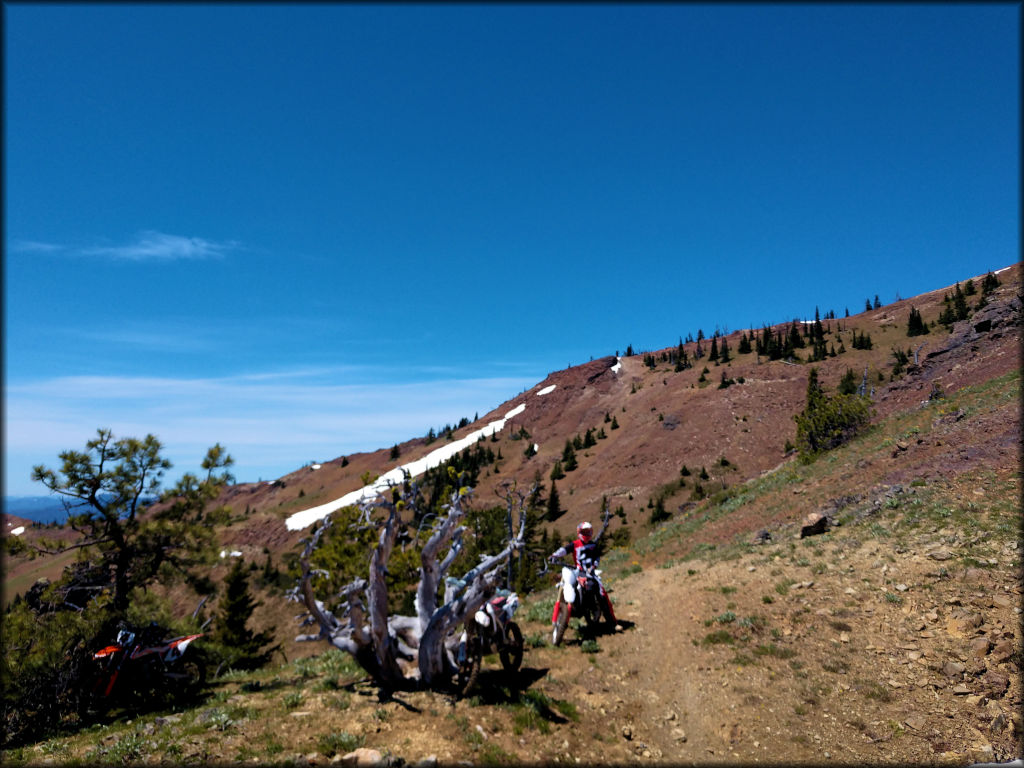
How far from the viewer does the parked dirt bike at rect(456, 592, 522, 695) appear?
32.9 feet

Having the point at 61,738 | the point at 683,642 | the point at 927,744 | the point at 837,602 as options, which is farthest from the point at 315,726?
the point at 837,602

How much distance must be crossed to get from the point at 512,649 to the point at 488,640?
2.24ft

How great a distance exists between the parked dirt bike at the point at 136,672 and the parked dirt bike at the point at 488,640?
6.85 m

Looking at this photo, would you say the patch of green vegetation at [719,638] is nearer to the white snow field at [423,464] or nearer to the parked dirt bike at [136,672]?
the parked dirt bike at [136,672]

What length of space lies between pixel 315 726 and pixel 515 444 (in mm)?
102238

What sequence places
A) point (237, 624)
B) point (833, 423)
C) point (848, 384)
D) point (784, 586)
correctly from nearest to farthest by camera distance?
point (784, 586) < point (833, 423) < point (237, 624) < point (848, 384)

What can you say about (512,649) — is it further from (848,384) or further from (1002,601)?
(848,384)

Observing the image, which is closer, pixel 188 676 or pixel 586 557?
pixel 188 676

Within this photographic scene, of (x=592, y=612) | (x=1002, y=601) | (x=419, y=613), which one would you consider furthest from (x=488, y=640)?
(x=1002, y=601)

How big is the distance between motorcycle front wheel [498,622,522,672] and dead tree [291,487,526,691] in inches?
42.7

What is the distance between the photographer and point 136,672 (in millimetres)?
11828

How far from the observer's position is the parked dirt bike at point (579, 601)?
13.2 metres

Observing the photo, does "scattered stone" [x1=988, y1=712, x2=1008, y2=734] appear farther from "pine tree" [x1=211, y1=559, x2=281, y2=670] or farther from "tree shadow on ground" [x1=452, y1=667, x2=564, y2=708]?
"pine tree" [x1=211, y1=559, x2=281, y2=670]

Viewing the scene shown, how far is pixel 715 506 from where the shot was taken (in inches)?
1412
